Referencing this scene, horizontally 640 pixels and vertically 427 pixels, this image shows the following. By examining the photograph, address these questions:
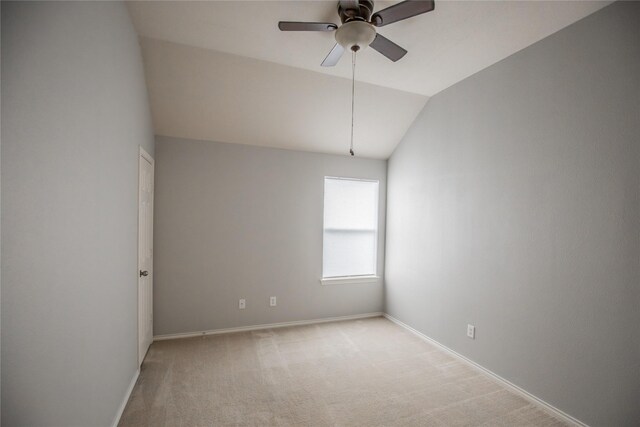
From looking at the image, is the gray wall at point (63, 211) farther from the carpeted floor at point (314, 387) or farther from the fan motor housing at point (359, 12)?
the fan motor housing at point (359, 12)

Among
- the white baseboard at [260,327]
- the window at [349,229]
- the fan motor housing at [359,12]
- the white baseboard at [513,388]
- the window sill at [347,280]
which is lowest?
the white baseboard at [260,327]

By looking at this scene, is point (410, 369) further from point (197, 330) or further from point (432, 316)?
point (197, 330)

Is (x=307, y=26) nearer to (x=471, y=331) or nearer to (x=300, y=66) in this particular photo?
(x=300, y=66)

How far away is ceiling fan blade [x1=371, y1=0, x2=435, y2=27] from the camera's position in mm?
1665

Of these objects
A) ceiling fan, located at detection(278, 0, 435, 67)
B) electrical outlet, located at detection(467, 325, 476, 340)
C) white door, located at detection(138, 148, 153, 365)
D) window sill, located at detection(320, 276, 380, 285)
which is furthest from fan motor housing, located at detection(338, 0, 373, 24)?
window sill, located at detection(320, 276, 380, 285)

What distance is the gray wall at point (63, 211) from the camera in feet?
3.33

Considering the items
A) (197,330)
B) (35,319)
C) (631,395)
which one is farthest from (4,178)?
(631,395)

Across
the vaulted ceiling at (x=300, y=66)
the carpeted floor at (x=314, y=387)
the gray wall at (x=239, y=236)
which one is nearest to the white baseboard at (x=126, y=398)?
the carpeted floor at (x=314, y=387)

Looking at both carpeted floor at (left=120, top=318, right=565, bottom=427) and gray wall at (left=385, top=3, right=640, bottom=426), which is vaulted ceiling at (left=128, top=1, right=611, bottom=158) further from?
carpeted floor at (left=120, top=318, right=565, bottom=427)

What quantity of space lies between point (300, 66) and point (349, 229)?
235cm

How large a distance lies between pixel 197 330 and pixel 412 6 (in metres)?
3.89

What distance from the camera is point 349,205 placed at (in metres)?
4.38

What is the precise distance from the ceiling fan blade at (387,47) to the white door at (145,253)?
2240mm

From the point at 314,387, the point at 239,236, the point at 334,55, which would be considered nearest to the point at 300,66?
the point at 334,55
